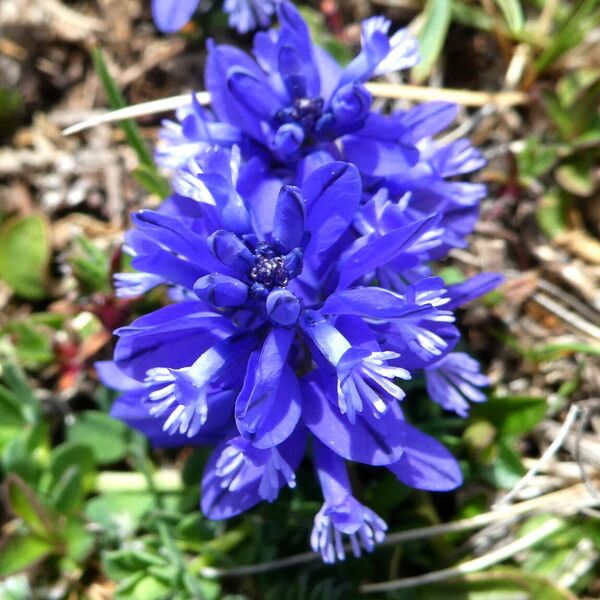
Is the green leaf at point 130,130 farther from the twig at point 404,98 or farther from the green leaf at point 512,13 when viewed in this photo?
the green leaf at point 512,13

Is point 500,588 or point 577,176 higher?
point 577,176

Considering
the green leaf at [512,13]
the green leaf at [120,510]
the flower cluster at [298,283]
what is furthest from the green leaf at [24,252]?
the green leaf at [512,13]

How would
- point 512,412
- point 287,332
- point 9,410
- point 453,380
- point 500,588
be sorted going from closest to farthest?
point 287,332 → point 453,380 → point 500,588 → point 512,412 → point 9,410

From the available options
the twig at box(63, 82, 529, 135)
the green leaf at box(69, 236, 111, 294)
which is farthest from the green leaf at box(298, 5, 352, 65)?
the green leaf at box(69, 236, 111, 294)

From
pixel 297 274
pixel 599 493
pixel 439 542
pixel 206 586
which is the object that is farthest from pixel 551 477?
pixel 297 274

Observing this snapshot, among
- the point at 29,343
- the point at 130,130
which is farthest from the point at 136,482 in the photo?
the point at 130,130

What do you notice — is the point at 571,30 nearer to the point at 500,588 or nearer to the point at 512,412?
the point at 512,412
